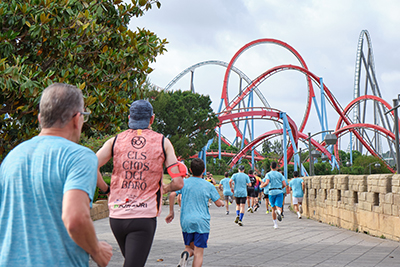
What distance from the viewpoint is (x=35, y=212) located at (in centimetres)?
183

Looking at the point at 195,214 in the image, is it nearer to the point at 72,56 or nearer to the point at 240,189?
the point at 72,56

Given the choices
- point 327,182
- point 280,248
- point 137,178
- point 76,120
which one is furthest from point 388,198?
point 76,120

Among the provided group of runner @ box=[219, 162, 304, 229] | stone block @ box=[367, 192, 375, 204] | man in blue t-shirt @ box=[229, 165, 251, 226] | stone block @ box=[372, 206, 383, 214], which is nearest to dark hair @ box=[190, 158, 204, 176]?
stone block @ box=[372, 206, 383, 214]

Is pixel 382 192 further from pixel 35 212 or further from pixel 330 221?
pixel 35 212

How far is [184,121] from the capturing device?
3941cm

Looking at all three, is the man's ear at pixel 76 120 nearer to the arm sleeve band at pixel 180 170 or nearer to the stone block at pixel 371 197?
the arm sleeve band at pixel 180 170

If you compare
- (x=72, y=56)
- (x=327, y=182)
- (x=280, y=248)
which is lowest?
(x=280, y=248)

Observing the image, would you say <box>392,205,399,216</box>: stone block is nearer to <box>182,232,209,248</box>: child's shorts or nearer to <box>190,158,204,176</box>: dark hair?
<box>190,158,204,176</box>: dark hair

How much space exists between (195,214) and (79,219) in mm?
3642

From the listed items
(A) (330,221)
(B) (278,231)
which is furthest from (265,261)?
(A) (330,221)

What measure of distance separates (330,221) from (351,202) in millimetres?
2394

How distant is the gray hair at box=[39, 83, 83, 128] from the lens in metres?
1.97

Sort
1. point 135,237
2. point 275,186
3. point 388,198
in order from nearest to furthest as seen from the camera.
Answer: point 135,237, point 388,198, point 275,186

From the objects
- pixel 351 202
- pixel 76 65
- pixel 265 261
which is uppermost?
pixel 76 65
